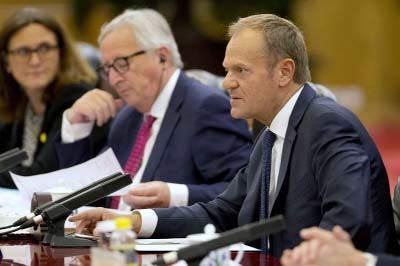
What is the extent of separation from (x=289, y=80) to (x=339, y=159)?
0.38 m

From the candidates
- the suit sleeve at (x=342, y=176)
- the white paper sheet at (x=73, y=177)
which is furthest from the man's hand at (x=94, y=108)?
the suit sleeve at (x=342, y=176)

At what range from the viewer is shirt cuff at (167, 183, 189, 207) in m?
3.70

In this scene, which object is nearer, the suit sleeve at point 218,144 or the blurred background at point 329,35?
the suit sleeve at point 218,144

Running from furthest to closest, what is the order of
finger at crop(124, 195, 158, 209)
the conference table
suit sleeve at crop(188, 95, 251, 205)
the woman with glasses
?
the woman with glasses < suit sleeve at crop(188, 95, 251, 205) < finger at crop(124, 195, 158, 209) < the conference table

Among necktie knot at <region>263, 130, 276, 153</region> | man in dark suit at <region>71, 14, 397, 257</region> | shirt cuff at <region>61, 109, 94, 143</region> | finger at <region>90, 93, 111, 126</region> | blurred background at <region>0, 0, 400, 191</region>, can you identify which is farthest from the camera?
blurred background at <region>0, 0, 400, 191</region>

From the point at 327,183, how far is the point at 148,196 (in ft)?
3.49

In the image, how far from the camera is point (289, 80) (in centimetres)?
300

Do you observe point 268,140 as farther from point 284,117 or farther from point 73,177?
point 73,177

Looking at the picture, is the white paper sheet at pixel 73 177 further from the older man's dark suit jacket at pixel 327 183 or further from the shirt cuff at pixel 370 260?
the shirt cuff at pixel 370 260

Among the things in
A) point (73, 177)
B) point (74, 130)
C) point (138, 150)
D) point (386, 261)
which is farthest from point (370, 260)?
point (74, 130)

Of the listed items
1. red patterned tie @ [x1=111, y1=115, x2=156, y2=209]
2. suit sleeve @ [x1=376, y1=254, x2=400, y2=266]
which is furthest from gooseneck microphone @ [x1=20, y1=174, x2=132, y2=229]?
red patterned tie @ [x1=111, y1=115, x2=156, y2=209]

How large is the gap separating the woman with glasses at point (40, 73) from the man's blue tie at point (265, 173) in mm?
1878

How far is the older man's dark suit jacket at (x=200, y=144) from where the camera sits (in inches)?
155

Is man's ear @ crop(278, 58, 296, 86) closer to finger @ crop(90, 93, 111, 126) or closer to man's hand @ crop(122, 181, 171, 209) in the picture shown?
man's hand @ crop(122, 181, 171, 209)
